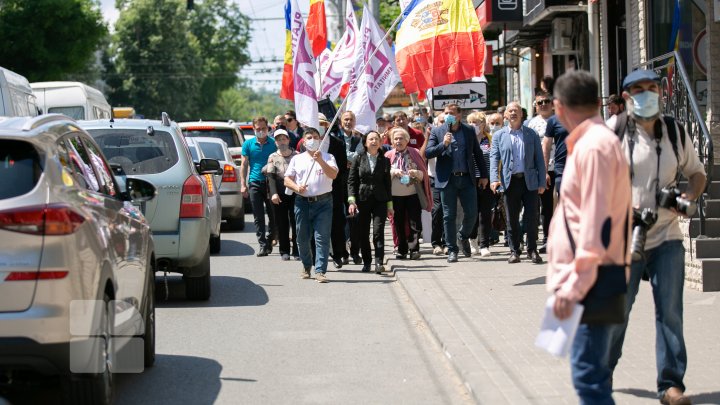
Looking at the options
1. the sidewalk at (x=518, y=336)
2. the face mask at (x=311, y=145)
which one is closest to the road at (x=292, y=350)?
the sidewalk at (x=518, y=336)

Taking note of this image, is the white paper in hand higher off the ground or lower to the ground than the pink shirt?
lower

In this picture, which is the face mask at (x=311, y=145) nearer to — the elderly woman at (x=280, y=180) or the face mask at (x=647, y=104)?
the elderly woman at (x=280, y=180)

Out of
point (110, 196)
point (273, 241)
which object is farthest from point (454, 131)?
point (110, 196)

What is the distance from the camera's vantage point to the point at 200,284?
12.5 metres

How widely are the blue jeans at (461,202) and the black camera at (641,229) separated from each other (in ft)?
29.4

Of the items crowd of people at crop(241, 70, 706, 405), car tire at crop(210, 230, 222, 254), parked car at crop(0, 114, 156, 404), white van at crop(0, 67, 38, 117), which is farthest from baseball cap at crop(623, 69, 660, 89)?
→ white van at crop(0, 67, 38, 117)

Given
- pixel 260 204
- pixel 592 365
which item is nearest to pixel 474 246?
pixel 260 204

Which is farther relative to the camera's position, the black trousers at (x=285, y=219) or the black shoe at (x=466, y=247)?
the black trousers at (x=285, y=219)

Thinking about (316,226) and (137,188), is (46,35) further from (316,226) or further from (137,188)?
(137,188)

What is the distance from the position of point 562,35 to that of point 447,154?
10.1 meters

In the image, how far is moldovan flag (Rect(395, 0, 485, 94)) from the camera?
18.0 meters

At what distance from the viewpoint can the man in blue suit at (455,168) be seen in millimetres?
15891

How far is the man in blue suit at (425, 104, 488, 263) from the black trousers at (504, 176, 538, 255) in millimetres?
875

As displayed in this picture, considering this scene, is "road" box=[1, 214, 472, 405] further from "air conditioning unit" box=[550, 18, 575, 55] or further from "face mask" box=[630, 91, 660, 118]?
"air conditioning unit" box=[550, 18, 575, 55]
